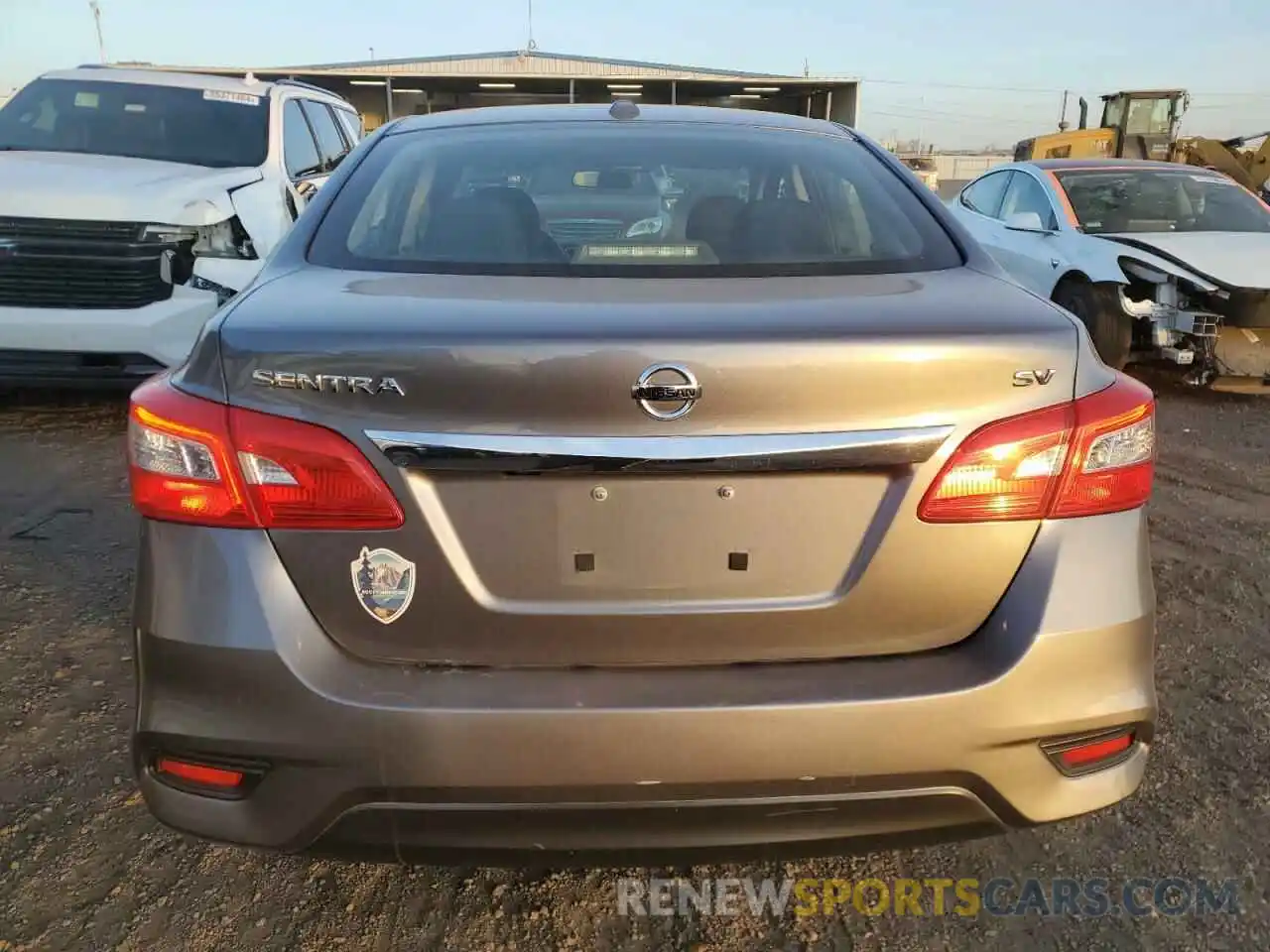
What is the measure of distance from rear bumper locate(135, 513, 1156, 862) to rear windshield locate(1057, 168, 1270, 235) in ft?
21.8

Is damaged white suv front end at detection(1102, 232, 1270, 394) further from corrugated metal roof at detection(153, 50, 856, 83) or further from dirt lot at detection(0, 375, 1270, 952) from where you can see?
corrugated metal roof at detection(153, 50, 856, 83)

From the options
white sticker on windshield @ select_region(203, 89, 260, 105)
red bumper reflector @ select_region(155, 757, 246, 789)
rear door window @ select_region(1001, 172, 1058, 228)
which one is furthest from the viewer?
rear door window @ select_region(1001, 172, 1058, 228)

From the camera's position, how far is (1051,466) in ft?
5.39

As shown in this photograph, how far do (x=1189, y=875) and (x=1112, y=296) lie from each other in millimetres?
5307

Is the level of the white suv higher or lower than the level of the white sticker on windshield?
lower

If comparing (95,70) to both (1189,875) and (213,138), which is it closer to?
(213,138)

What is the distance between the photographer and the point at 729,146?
255cm

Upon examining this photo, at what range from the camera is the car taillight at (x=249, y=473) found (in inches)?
61.8

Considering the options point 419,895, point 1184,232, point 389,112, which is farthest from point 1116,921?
point 389,112

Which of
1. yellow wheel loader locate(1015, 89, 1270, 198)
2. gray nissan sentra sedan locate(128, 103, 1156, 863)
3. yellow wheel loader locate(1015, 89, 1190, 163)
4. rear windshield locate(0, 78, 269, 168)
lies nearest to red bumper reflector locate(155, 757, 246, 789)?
gray nissan sentra sedan locate(128, 103, 1156, 863)

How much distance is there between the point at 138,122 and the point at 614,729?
6.90 metres

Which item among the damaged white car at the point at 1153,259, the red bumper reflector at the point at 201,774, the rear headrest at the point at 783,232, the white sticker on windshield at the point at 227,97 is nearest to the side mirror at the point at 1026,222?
the damaged white car at the point at 1153,259

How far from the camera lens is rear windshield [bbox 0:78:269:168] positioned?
21.9 ft

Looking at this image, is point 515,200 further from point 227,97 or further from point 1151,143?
point 1151,143
